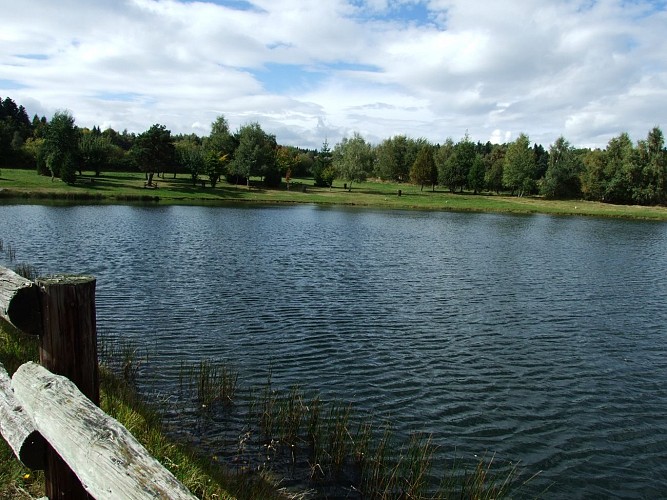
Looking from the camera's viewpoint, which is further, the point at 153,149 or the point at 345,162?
the point at 345,162

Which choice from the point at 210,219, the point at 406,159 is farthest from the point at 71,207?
the point at 406,159

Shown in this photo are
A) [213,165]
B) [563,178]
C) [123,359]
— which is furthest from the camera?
[563,178]

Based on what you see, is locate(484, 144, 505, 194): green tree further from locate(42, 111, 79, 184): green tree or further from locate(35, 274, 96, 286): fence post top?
locate(35, 274, 96, 286): fence post top

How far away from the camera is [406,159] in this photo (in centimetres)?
14138

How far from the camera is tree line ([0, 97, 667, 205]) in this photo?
9140cm

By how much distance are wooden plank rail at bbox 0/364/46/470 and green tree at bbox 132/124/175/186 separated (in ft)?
300

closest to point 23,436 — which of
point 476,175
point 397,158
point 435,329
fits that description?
point 435,329

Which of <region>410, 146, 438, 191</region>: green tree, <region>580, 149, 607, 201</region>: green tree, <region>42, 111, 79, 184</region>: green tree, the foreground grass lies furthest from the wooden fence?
<region>580, 149, 607, 201</region>: green tree

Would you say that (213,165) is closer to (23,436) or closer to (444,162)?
(444,162)

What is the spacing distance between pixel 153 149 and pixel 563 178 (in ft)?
296

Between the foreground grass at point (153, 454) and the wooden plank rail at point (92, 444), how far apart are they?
194 cm

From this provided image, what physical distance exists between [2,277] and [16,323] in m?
0.69

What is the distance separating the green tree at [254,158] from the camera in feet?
336

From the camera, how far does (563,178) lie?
4601 inches
